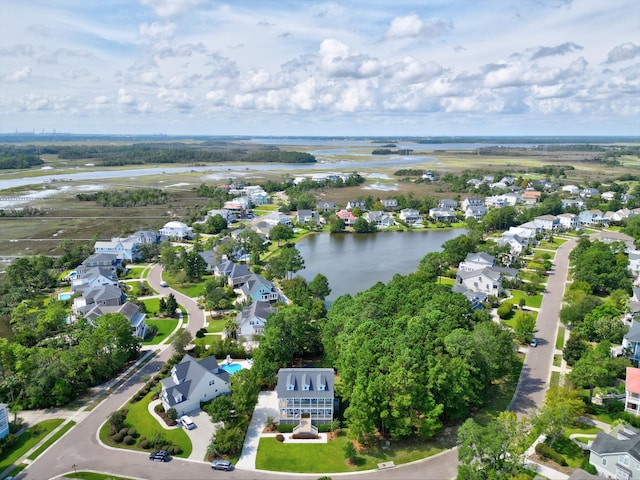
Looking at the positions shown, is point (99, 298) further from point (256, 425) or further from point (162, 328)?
point (256, 425)

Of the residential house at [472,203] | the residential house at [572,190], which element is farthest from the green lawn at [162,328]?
the residential house at [572,190]

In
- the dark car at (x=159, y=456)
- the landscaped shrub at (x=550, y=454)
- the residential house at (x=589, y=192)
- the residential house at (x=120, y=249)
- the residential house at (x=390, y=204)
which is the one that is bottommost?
the dark car at (x=159, y=456)

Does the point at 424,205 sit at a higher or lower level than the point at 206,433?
higher

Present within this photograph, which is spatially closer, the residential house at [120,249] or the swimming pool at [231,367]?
the swimming pool at [231,367]

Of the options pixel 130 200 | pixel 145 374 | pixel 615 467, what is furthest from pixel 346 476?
pixel 130 200

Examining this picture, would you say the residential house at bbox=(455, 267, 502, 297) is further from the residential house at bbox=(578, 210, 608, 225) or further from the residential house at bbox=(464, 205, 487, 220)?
the residential house at bbox=(578, 210, 608, 225)

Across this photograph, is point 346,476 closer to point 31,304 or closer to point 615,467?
Answer: point 615,467

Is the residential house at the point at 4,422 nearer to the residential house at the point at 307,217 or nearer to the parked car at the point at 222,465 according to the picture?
the parked car at the point at 222,465
